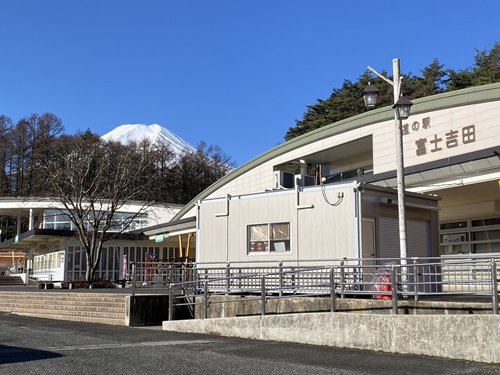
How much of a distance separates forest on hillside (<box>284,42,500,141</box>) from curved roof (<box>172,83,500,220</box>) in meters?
21.5

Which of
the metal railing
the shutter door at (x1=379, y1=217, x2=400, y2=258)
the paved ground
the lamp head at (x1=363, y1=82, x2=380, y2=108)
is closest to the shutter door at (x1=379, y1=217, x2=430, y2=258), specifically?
the shutter door at (x1=379, y1=217, x2=400, y2=258)

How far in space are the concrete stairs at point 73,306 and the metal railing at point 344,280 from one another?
1.81m

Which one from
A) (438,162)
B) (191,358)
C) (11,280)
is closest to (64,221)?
(11,280)

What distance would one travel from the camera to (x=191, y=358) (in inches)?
363

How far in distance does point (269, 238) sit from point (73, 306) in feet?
22.2

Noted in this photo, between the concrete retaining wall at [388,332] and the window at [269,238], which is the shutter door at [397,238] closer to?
the window at [269,238]

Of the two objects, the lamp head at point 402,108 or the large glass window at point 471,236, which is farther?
the large glass window at point 471,236

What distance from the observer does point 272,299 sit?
45.3ft

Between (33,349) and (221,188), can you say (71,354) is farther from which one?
(221,188)

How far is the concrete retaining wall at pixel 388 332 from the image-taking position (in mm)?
8734

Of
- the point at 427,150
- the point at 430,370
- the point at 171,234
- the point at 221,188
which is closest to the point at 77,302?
the point at 430,370

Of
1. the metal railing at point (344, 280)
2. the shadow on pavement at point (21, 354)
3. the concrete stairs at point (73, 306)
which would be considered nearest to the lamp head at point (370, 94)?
the metal railing at point (344, 280)

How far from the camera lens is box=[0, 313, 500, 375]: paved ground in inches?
316

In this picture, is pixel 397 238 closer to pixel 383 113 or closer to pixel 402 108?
pixel 402 108
